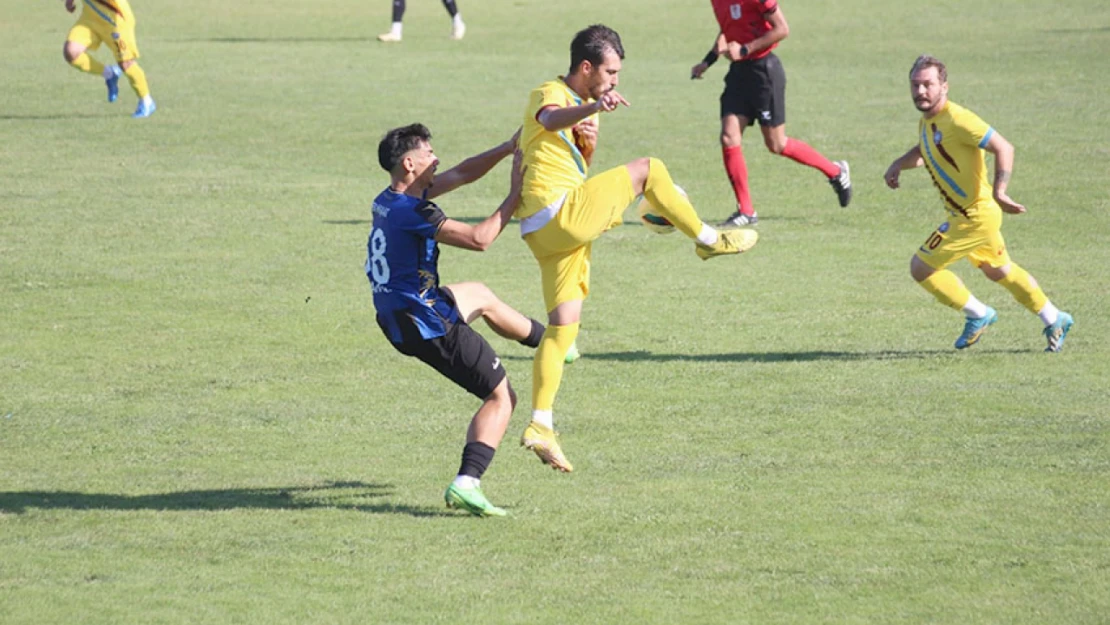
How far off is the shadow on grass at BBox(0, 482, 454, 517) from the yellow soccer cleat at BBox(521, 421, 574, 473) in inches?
19.3

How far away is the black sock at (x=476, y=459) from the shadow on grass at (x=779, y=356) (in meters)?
3.10

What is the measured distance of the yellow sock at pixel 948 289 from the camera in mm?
9781

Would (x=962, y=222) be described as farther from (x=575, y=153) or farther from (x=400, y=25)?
(x=400, y=25)

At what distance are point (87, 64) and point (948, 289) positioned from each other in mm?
14292

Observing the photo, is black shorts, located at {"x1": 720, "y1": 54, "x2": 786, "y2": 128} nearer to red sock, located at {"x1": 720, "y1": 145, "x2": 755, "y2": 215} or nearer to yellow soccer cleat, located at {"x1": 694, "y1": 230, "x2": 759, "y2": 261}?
red sock, located at {"x1": 720, "y1": 145, "x2": 755, "y2": 215}

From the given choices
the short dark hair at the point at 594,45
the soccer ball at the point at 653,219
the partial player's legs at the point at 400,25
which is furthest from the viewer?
the partial player's legs at the point at 400,25

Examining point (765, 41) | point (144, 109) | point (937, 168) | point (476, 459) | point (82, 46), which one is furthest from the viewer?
point (144, 109)

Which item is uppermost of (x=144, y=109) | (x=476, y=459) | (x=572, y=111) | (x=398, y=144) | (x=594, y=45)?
(x=594, y=45)

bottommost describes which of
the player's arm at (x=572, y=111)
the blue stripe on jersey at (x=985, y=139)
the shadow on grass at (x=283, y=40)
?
the shadow on grass at (x=283, y=40)

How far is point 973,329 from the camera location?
991cm

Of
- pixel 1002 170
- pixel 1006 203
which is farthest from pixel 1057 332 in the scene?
pixel 1002 170

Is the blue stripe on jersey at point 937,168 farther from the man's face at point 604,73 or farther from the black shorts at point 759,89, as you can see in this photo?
the black shorts at point 759,89

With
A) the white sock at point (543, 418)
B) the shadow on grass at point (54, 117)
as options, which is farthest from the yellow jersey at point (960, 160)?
the shadow on grass at point (54, 117)

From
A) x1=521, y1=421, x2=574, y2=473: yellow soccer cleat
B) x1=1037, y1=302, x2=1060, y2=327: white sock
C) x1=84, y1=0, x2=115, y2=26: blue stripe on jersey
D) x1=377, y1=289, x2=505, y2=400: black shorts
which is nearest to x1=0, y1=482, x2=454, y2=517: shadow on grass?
x1=521, y1=421, x2=574, y2=473: yellow soccer cleat
